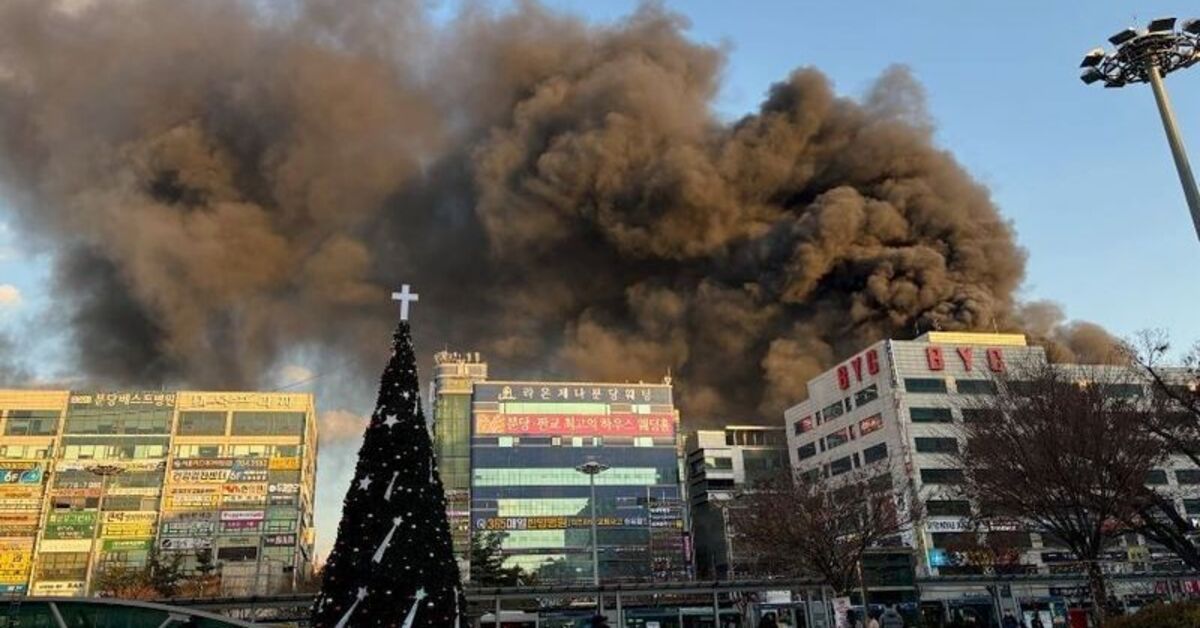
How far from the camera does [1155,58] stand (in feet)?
48.6

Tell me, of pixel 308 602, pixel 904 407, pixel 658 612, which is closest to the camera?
pixel 308 602

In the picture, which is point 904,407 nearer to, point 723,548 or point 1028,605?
point 1028,605

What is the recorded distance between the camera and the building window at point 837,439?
228 ft

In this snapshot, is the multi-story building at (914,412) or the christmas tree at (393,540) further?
the multi-story building at (914,412)

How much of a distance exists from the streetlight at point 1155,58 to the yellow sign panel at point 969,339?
53110mm

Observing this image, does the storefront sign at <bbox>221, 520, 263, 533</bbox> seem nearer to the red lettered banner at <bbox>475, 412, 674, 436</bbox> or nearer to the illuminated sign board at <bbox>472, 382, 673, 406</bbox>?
the red lettered banner at <bbox>475, 412, 674, 436</bbox>

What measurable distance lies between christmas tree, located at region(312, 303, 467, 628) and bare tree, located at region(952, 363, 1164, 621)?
53.8 feet

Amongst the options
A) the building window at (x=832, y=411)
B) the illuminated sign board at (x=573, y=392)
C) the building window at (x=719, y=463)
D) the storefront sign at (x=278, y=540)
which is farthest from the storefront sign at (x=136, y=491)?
the building window at (x=832, y=411)

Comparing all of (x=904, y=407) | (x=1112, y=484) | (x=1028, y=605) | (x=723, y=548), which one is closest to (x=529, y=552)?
(x=723, y=548)

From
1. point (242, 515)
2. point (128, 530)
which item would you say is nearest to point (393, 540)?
point (242, 515)

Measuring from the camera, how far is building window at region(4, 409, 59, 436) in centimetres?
7294

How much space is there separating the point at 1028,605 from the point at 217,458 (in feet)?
206

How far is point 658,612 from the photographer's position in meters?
69.8

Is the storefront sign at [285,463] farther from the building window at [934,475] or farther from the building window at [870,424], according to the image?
the building window at [934,475]
